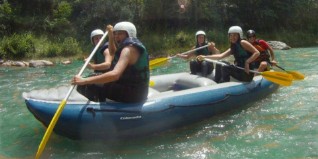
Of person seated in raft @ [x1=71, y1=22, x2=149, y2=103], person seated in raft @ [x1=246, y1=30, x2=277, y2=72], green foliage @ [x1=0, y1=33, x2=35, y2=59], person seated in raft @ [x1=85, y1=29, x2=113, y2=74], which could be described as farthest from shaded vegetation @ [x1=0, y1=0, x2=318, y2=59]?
person seated in raft @ [x1=71, y1=22, x2=149, y2=103]

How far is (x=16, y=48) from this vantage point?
13789mm

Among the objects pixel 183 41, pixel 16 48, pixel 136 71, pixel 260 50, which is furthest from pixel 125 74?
pixel 183 41

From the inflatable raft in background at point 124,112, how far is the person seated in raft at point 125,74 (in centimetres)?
11

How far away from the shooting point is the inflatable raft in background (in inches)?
152

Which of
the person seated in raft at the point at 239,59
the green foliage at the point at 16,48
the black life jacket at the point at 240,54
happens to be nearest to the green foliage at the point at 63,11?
the green foliage at the point at 16,48

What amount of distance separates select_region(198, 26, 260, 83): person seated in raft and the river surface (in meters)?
0.49

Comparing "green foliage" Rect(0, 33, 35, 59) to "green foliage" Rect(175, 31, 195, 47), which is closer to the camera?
"green foliage" Rect(0, 33, 35, 59)

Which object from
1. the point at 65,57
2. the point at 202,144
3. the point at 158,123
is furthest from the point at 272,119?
the point at 65,57

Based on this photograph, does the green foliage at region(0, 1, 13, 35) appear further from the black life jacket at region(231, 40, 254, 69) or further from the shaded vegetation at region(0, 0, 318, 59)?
the black life jacket at region(231, 40, 254, 69)

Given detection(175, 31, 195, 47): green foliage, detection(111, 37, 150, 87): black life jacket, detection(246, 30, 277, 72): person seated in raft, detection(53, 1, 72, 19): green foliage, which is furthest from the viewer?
detection(53, 1, 72, 19): green foliage

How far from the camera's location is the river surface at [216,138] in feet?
12.7

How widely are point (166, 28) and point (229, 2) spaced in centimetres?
437

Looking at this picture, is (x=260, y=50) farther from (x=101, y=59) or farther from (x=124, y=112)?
(x=124, y=112)

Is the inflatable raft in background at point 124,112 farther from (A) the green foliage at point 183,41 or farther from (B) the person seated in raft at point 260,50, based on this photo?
(A) the green foliage at point 183,41
